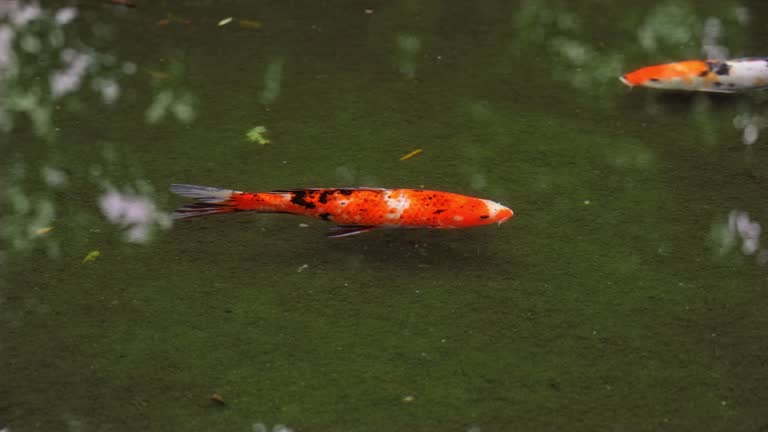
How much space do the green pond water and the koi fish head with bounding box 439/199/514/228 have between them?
7 cm

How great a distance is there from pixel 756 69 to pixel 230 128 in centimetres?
158

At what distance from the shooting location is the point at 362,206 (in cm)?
215

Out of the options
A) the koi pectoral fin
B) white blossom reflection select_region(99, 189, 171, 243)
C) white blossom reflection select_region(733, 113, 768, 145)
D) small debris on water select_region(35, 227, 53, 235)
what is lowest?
small debris on water select_region(35, 227, 53, 235)

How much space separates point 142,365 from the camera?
192 cm

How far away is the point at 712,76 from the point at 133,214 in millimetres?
1731

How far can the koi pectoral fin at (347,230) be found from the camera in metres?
2.17

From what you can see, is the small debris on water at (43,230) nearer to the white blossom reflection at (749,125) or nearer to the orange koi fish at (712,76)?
the orange koi fish at (712,76)

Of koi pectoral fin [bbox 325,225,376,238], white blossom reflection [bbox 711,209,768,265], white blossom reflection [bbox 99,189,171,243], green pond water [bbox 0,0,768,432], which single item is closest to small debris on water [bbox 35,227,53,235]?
green pond water [bbox 0,0,768,432]

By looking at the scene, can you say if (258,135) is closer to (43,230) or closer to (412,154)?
(412,154)

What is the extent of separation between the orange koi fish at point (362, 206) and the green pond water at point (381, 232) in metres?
0.08

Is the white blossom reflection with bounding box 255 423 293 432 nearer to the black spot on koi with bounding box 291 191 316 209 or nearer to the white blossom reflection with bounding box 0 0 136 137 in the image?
the black spot on koi with bounding box 291 191 316 209

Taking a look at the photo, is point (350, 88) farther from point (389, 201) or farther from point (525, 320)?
point (525, 320)

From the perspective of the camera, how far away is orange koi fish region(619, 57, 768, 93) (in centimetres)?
262

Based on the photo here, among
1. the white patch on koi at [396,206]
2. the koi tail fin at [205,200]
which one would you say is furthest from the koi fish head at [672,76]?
the koi tail fin at [205,200]
